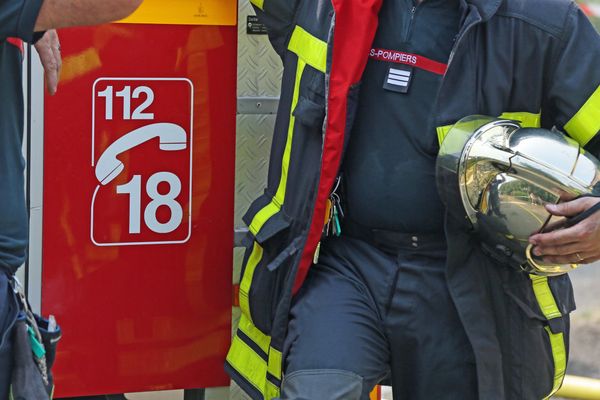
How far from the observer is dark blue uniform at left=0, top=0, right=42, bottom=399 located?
2992 mm

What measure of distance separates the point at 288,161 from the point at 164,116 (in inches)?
18.5

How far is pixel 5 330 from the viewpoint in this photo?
3029 millimetres

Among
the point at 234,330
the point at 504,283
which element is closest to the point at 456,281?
the point at 504,283

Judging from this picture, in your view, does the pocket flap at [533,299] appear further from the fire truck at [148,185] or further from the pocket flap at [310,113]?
the fire truck at [148,185]

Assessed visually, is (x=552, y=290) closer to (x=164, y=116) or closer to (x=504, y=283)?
(x=504, y=283)

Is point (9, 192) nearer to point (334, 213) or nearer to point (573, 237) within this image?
point (334, 213)

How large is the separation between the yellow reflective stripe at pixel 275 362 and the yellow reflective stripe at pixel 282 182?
33 cm

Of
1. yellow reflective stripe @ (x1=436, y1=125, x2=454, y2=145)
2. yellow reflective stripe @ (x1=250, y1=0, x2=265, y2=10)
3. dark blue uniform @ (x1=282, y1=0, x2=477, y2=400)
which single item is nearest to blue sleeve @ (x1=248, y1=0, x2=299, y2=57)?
yellow reflective stripe @ (x1=250, y1=0, x2=265, y2=10)

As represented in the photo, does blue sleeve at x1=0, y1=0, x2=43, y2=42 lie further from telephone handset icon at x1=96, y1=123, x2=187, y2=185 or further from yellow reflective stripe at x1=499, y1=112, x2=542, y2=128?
yellow reflective stripe at x1=499, y1=112, x2=542, y2=128

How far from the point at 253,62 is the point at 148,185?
48 cm

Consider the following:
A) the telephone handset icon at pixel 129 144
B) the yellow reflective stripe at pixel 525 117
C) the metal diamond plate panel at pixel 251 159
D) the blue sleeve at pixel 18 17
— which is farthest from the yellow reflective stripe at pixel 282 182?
the blue sleeve at pixel 18 17

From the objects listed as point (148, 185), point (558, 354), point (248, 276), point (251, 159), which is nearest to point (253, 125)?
point (251, 159)

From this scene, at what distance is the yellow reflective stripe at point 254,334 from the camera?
3879mm

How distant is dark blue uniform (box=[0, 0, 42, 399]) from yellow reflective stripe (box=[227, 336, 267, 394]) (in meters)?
1.00
